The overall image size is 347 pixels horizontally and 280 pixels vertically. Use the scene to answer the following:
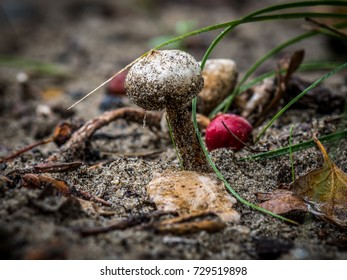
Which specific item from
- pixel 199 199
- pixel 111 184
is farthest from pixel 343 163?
pixel 111 184

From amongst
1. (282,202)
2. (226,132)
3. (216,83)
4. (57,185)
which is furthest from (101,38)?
(282,202)

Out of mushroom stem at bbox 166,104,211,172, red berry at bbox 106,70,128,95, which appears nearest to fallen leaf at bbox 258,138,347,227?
mushroom stem at bbox 166,104,211,172

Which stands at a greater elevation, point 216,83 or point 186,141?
point 216,83

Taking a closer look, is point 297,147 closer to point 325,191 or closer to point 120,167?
point 325,191

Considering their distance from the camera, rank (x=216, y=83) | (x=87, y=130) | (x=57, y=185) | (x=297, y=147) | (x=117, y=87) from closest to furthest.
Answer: (x=57, y=185)
(x=297, y=147)
(x=87, y=130)
(x=216, y=83)
(x=117, y=87)

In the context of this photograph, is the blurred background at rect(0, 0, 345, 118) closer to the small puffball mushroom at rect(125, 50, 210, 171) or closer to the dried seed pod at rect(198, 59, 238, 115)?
the dried seed pod at rect(198, 59, 238, 115)

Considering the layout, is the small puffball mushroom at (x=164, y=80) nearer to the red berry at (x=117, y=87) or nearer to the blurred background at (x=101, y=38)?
the blurred background at (x=101, y=38)

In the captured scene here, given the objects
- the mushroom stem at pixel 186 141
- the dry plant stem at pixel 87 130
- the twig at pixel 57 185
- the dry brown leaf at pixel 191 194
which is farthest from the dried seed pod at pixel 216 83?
the twig at pixel 57 185
